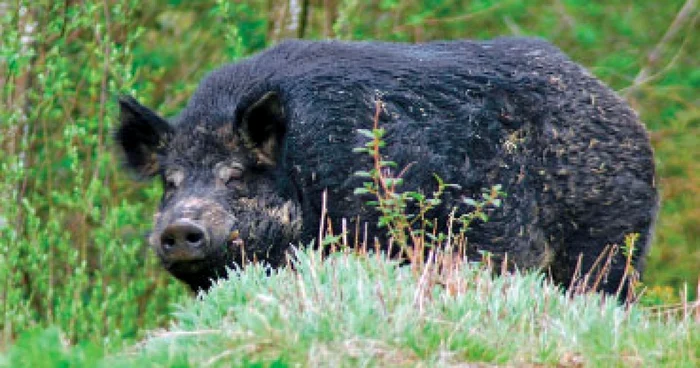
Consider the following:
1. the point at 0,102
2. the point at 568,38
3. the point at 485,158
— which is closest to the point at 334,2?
the point at 568,38

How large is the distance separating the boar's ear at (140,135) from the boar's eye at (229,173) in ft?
1.39

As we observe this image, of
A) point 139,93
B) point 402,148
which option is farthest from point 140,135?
point 139,93

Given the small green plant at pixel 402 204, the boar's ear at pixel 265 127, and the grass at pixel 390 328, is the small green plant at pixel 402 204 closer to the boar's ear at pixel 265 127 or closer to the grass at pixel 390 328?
the grass at pixel 390 328

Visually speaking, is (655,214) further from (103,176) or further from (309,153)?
(103,176)

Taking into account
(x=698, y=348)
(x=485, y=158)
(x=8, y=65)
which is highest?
(x=8, y=65)

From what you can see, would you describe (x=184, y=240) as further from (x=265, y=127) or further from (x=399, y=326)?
(x=399, y=326)

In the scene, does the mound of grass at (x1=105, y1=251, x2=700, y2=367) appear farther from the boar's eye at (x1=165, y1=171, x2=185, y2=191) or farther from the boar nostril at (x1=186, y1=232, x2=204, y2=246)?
the boar's eye at (x1=165, y1=171, x2=185, y2=191)

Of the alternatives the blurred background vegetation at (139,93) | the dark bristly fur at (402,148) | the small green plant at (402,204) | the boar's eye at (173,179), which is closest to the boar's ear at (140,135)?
the dark bristly fur at (402,148)

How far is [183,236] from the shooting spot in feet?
21.6

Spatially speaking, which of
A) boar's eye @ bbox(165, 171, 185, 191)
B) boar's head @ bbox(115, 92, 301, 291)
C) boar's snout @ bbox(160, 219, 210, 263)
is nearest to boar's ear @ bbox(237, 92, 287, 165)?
boar's head @ bbox(115, 92, 301, 291)

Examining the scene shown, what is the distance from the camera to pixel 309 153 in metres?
6.95

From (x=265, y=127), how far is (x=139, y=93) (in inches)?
96.8

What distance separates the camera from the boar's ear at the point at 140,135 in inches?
287

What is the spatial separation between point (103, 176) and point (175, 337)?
16.0 feet
